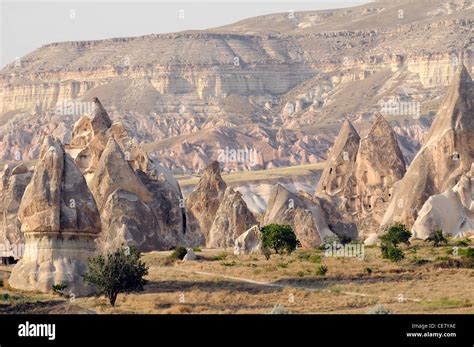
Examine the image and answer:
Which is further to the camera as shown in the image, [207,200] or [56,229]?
[207,200]

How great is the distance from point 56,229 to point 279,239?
46.9ft

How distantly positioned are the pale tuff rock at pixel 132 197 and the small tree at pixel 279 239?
6.14 meters

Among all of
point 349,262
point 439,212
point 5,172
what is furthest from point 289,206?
point 349,262

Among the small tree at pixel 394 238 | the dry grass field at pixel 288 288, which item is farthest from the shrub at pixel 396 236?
the dry grass field at pixel 288 288

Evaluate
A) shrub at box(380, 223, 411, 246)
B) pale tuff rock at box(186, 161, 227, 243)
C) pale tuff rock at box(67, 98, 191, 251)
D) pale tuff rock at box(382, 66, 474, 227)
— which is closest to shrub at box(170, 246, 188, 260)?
pale tuff rock at box(67, 98, 191, 251)

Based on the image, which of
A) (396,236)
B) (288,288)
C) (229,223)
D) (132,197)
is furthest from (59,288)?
(229,223)

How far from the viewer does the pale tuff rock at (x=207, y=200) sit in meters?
85.2

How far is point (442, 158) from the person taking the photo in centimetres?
8550

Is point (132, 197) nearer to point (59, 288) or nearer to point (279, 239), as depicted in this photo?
point (279, 239)
